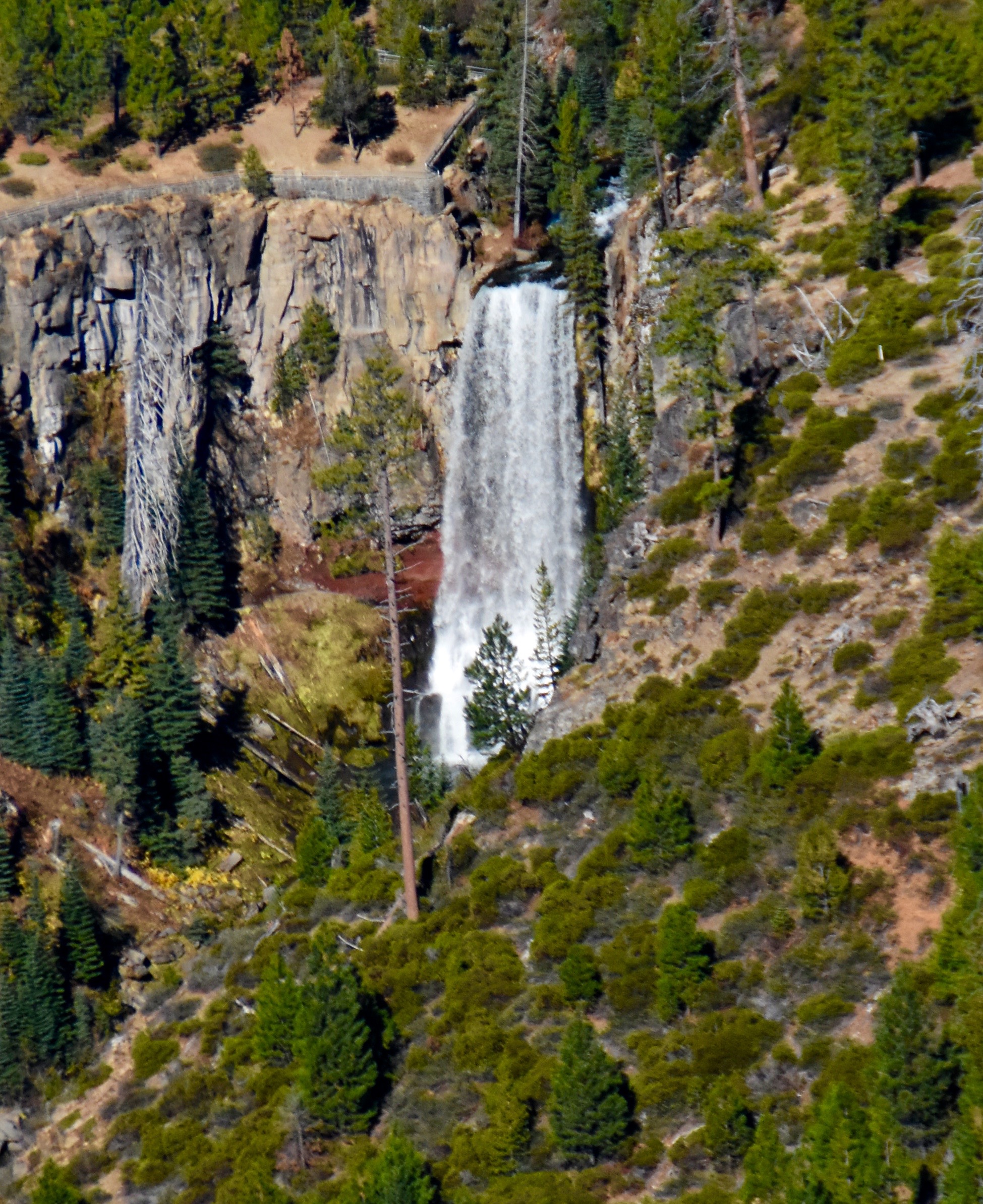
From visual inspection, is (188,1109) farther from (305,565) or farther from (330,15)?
(330,15)

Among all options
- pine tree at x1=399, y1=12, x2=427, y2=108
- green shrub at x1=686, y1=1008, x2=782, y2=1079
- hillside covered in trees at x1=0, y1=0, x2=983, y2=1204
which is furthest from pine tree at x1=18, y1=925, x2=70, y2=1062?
pine tree at x1=399, y1=12, x2=427, y2=108

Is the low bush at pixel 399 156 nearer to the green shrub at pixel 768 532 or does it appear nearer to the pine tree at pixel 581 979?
the green shrub at pixel 768 532

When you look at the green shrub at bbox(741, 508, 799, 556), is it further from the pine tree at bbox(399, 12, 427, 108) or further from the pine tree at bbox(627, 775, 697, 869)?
the pine tree at bbox(399, 12, 427, 108)

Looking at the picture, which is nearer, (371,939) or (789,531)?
(371,939)

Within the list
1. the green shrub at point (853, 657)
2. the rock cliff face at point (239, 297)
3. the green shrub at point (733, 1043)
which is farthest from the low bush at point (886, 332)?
the rock cliff face at point (239, 297)

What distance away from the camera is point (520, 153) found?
102 metres

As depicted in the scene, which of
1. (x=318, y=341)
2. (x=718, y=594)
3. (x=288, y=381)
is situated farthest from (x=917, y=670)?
(x=288, y=381)

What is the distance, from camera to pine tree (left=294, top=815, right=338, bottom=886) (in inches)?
2660

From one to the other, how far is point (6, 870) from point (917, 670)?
48663mm

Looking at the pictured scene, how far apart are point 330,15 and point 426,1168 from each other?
289ft

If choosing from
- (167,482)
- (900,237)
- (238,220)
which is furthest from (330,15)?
(900,237)

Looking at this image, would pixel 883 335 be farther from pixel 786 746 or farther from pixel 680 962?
pixel 680 962

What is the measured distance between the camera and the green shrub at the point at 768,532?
6234cm

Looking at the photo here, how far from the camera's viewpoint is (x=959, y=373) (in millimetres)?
64125
